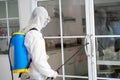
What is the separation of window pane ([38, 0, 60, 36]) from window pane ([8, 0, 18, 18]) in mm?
589

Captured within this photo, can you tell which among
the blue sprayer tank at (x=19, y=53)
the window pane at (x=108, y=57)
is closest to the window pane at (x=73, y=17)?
the window pane at (x=108, y=57)

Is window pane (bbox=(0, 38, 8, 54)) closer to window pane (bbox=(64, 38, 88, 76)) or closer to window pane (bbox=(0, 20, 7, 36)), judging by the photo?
window pane (bbox=(0, 20, 7, 36))

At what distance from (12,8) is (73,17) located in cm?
128

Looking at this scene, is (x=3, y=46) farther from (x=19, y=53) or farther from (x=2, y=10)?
(x=19, y=53)

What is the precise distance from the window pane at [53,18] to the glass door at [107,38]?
2.09 feet

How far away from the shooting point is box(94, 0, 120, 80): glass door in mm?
3439

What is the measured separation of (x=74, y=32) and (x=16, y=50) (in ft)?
4.27

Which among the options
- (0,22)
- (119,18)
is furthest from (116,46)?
(0,22)

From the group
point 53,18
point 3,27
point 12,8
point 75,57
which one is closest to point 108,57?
point 75,57

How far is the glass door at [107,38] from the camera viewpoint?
344 centimetres

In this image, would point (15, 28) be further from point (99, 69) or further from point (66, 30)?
point (99, 69)

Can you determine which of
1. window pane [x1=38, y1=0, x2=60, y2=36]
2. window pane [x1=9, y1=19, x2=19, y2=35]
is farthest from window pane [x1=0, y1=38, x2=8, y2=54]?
window pane [x1=38, y1=0, x2=60, y2=36]

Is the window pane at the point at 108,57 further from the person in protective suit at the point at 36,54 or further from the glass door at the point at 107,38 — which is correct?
the person in protective suit at the point at 36,54

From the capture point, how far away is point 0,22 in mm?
4555
